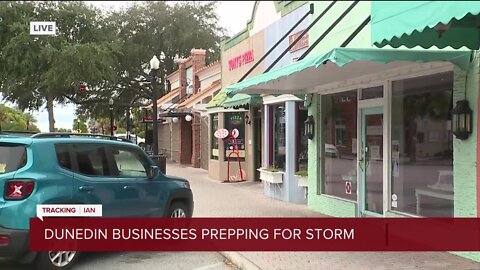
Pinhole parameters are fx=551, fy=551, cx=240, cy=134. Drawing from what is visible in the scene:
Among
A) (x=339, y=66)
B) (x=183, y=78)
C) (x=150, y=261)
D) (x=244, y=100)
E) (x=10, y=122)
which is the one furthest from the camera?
(x=10, y=122)

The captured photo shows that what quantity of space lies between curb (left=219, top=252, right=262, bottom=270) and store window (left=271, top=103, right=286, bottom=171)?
6.44 metres

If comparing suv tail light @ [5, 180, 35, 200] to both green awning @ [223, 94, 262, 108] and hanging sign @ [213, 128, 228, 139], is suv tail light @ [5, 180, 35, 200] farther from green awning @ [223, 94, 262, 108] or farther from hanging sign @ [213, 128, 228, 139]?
hanging sign @ [213, 128, 228, 139]

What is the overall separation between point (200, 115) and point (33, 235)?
19387 millimetres

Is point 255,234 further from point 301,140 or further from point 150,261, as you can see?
point 301,140

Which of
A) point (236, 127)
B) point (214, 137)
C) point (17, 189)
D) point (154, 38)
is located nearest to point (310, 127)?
point (17, 189)

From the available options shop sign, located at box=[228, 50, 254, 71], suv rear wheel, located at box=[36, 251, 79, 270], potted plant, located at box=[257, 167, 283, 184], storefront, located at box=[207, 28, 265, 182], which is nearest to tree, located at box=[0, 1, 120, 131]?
storefront, located at box=[207, 28, 265, 182]

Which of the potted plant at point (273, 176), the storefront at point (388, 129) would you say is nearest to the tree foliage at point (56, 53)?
the potted plant at point (273, 176)

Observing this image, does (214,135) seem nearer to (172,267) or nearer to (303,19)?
(303,19)

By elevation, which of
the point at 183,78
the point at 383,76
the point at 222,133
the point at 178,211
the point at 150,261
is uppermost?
the point at 183,78

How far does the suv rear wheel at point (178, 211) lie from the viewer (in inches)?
332

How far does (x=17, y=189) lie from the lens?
242 inches

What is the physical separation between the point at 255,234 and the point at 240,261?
5.58 ft

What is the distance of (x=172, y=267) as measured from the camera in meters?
7.11

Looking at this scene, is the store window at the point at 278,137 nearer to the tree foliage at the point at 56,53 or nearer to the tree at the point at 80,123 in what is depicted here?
the tree foliage at the point at 56,53
